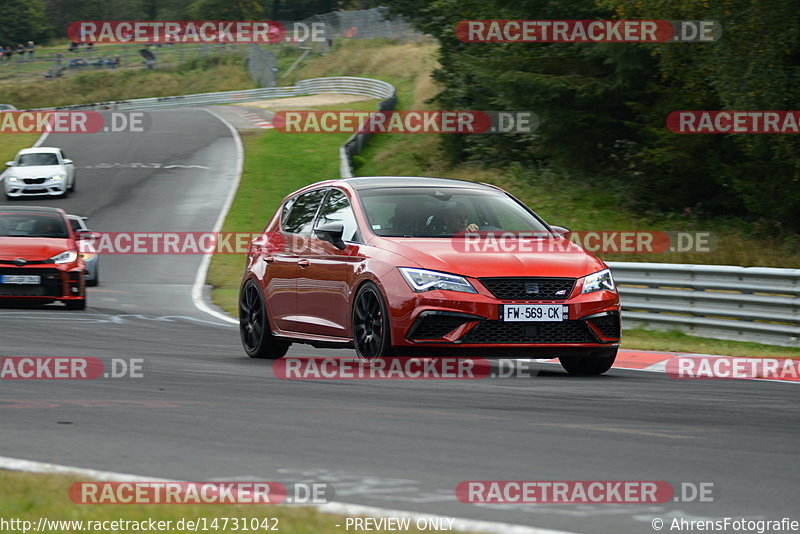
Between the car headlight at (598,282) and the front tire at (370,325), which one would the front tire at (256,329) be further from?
the car headlight at (598,282)

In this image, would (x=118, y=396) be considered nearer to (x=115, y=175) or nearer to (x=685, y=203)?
(x=685, y=203)

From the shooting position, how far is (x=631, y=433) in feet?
22.3

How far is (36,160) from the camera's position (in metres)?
36.2

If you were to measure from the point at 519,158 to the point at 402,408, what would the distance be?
29.1m

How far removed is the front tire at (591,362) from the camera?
33.2 feet

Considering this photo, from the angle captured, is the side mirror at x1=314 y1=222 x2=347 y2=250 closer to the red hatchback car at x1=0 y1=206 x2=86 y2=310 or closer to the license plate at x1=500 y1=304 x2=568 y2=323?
the license plate at x1=500 y1=304 x2=568 y2=323

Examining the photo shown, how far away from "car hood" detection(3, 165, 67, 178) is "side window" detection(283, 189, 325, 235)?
2480 cm

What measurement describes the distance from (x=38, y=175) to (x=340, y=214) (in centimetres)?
2606

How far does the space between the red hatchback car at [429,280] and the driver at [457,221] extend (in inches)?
0.6

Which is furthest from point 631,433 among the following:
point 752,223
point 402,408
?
point 752,223

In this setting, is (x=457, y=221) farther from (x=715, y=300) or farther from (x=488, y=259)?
(x=715, y=300)

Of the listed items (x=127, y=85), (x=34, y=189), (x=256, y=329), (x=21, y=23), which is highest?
(x=21, y=23)

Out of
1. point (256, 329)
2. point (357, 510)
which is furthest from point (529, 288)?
point (357, 510)

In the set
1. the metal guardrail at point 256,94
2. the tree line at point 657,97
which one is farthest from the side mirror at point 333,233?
the metal guardrail at point 256,94
